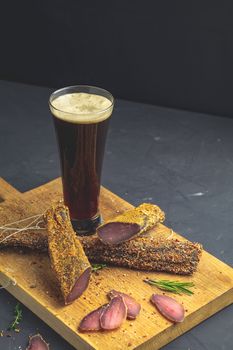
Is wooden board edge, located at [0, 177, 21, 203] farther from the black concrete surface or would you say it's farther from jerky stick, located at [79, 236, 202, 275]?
jerky stick, located at [79, 236, 202, 275]

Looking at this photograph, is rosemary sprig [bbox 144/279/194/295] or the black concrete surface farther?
the black concrete surface

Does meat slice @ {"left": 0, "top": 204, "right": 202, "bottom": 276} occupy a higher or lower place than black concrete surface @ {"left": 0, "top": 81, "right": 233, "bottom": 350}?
higher

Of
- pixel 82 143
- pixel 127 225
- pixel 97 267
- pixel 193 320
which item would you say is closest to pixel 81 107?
pixel 82 143

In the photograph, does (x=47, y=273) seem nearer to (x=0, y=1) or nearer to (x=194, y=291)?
(x=194, y=291)

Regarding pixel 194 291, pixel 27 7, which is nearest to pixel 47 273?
pixel 194 291

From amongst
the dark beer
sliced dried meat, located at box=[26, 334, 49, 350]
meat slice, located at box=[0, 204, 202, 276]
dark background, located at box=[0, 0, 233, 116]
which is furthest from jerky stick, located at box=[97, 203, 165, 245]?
dark background, located at box=[0, 0, 233, 116]

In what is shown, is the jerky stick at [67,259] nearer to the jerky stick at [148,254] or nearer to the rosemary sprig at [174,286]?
the jerky stick at [148,254]

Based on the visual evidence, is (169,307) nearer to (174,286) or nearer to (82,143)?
(174,286)
